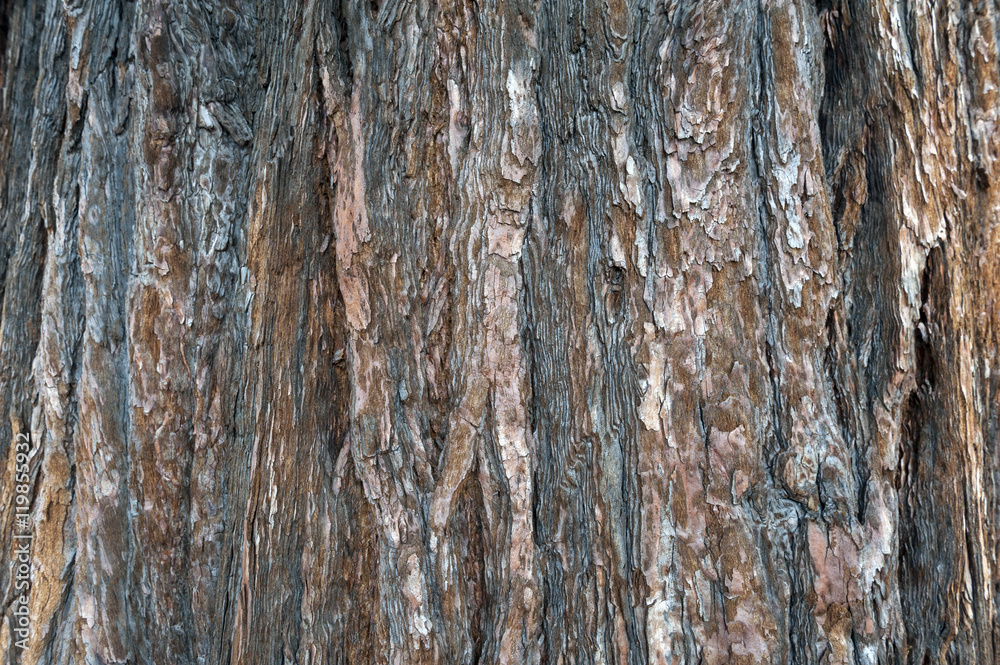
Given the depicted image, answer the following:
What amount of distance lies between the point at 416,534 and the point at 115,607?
2.98ft

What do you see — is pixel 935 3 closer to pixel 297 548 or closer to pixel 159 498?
pixel 297 548

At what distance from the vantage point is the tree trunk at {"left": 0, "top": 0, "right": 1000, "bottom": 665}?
4.32 feet

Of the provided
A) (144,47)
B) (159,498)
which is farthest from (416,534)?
(144,47)

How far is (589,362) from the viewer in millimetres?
1385

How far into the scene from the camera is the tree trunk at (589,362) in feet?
4.32

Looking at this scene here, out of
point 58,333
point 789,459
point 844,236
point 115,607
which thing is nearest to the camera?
point 789,459

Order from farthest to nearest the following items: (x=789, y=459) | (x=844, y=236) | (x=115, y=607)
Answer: (x=115, y=607)
(x=844, y=236)
(x=789, y=459)

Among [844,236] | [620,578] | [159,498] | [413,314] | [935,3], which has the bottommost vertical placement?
[620,578]

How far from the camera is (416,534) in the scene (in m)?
1.39

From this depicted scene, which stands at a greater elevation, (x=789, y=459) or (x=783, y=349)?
(x=783, y=349)

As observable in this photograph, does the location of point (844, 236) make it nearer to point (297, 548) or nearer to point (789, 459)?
point (789, 459)

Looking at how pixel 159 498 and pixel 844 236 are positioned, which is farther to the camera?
pixel 159 498

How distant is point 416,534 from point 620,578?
1.56 ft

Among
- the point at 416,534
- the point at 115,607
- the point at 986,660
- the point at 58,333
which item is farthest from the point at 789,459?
the point at 58,333
